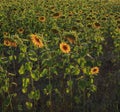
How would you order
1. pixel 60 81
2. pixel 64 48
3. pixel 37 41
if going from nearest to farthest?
pixel 37 41 → pixel 64 48 → pixel 60 81

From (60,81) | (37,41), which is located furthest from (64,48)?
(60,81)

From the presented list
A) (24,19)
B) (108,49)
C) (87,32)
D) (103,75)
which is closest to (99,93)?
(103,75)

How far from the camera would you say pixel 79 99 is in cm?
471

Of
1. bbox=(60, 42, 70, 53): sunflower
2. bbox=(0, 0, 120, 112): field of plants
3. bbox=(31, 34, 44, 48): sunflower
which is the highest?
bbox=(31, 34, 44, 48): sunflower

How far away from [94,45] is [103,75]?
2.12ft

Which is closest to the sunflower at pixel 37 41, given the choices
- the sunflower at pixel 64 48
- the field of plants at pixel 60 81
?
the field of plants at pixel 60 81

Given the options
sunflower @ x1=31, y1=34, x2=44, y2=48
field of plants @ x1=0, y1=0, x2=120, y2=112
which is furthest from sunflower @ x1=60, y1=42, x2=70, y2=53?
sunflower @ x1=31, y1=34, x2=44, y2=48

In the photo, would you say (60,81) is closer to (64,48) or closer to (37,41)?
(64,48)

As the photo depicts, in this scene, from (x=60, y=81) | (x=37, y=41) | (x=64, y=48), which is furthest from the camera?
(x=60, y=81)

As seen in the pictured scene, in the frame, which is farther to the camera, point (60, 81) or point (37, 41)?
point (60, 81)

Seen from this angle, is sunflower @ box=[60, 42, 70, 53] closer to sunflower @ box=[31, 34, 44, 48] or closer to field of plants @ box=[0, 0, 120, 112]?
field of plants @ box=[0, 0, 120, 112]

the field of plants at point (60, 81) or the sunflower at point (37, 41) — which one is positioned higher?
the sunflower at point (37, 41)

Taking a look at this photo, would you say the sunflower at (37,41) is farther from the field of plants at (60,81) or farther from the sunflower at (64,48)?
the sunflower at (64,48)

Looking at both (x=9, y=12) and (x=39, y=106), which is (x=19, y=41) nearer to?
(x=39, y=106)
